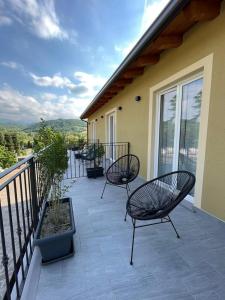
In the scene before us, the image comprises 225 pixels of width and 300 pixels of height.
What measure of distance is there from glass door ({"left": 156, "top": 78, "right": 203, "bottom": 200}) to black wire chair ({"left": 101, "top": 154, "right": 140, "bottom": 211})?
0.59 m

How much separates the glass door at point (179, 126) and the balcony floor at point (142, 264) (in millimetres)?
871

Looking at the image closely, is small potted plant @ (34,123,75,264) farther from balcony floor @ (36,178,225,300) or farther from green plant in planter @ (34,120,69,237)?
balcony floor @ (36,178,225,300)

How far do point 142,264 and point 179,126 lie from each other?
211cm

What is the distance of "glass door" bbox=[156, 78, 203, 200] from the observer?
8.41ft

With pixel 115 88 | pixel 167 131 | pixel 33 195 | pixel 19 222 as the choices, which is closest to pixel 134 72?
pixel 115 88

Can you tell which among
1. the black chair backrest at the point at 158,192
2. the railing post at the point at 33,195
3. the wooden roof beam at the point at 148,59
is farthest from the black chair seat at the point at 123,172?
the wooden roof beam at the point at 148,59

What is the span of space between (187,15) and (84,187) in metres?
3.37

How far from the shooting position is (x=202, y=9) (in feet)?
6.08

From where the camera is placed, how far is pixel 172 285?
136 centimetres

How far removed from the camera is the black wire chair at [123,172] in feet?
10.0

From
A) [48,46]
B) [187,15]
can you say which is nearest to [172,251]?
[187,15]

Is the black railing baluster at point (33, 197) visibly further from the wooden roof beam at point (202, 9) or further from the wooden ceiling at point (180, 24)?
the wooden roof beam at point (202, 9)

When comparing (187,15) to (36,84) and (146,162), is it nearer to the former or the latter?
(146,162)

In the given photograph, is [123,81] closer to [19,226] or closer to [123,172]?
[123,172]
